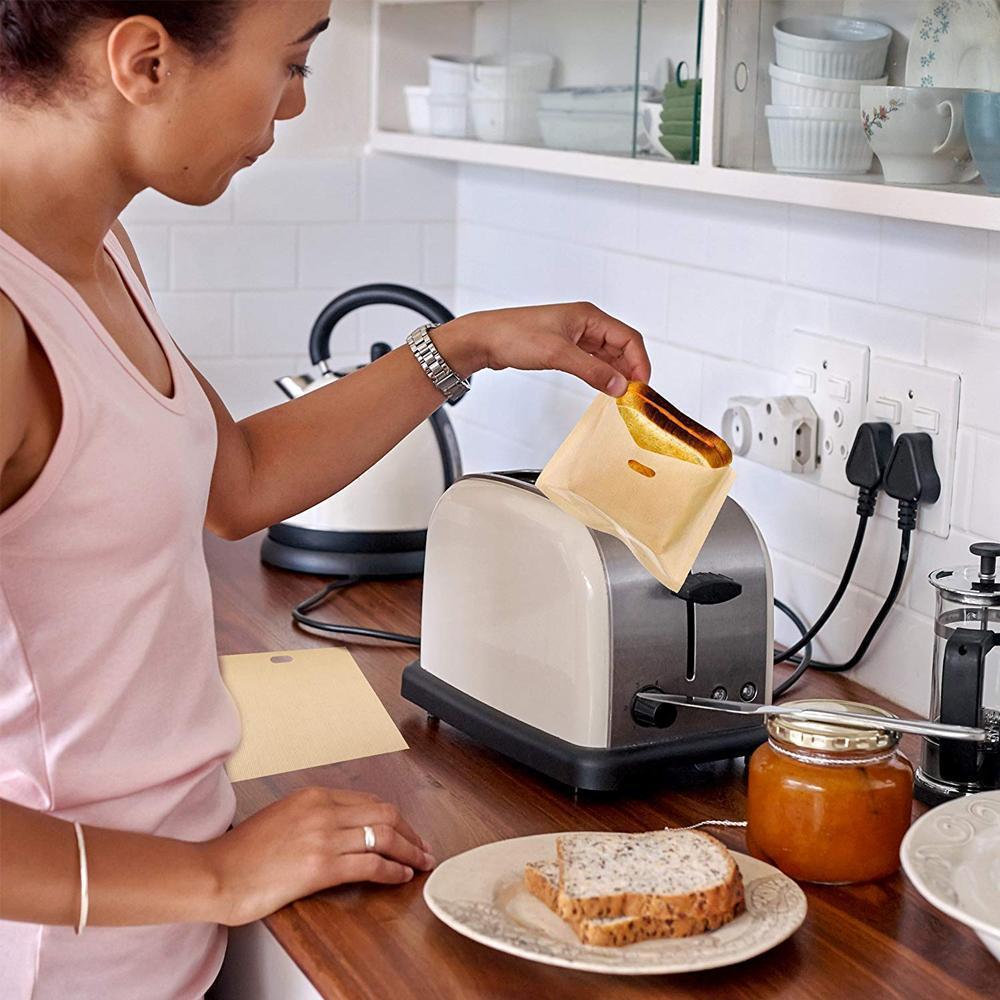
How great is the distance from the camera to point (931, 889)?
A: 0.92m

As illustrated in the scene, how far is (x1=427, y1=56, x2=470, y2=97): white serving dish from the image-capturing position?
1993 millimetres

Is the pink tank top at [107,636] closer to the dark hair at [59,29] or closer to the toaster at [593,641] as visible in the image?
the dark hair at [59,29]

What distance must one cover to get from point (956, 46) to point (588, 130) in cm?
53

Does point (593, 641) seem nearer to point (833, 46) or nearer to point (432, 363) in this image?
point (432, 363)

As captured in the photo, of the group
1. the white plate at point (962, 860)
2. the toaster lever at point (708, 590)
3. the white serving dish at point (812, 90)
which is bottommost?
the white plate at point (962, 860)

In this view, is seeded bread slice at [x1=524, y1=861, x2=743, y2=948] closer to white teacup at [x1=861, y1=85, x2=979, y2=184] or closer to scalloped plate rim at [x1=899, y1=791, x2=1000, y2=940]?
scalloped plate rim at [x1=899, y1=791, x2=1000, y2=940]

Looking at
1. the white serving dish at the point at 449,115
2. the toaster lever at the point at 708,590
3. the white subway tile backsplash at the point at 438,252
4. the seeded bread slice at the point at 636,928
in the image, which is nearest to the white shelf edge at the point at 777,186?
the white serving dish at the point at 449,115

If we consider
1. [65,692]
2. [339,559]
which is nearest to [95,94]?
[65,692]

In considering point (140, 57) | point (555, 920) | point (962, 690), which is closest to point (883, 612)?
point (962, 690)

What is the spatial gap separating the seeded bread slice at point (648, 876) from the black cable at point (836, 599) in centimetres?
47

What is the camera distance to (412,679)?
138 cm

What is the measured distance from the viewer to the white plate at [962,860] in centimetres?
90

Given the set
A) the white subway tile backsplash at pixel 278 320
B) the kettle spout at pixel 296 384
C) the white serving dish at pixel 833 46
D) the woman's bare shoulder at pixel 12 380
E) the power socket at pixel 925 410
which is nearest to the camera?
the woman's bare shoulder at pixel 12 380

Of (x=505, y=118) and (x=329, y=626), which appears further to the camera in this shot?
(x=505, y=118)
